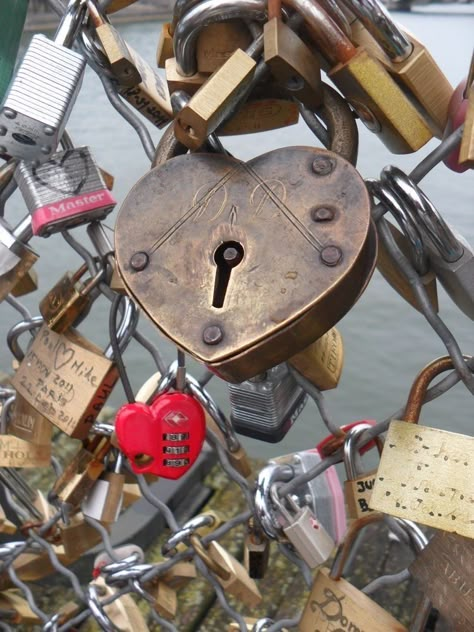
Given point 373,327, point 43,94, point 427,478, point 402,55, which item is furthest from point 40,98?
point 373,327

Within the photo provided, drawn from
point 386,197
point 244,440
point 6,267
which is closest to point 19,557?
point 6,267

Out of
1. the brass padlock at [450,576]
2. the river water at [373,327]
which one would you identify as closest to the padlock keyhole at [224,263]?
the brass padlock at [450,576]

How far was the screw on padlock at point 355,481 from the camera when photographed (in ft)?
1.73

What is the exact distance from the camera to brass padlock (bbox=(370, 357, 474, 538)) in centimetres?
43

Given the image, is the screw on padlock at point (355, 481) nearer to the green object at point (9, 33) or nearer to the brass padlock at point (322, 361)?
the brass padlock at point (322, 361)

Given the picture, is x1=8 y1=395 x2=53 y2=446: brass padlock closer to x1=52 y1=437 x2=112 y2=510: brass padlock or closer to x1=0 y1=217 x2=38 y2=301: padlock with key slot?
x1=52 y1=437 x2=112 y2=510: brass padlock

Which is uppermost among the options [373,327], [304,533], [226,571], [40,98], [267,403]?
[40,98]

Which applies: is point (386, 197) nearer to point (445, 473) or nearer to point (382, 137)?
point (382, 137)

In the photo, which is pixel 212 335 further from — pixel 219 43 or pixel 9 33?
pixel 9 33

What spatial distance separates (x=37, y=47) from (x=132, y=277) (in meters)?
0.20

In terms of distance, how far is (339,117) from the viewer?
17.9 inches

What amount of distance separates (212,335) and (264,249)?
0.18ft

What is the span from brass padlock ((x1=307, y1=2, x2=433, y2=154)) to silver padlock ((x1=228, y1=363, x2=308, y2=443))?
191mm

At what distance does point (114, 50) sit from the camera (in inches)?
21.4
